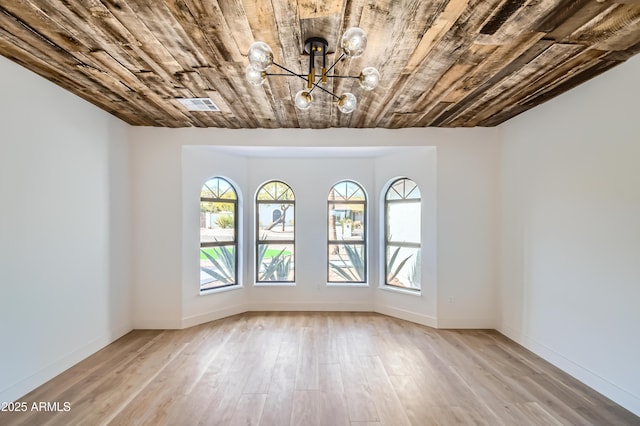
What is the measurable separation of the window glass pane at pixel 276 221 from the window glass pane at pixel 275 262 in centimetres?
17

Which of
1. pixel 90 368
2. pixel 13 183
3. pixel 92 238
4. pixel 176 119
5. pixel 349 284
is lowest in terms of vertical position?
pixel 90 368

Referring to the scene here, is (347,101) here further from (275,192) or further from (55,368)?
(55,368)

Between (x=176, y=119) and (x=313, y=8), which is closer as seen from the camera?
(x=313, y=8)

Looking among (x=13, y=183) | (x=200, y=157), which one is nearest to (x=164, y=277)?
(x=200, y=157)

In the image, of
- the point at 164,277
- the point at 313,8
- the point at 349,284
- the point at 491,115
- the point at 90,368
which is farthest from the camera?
the point at 349,284

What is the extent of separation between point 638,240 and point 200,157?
4.98 meters

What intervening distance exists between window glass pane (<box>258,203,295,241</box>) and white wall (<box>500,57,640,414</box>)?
11.0 feet

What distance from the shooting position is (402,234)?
488cm

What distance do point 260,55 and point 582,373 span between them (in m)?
3.96

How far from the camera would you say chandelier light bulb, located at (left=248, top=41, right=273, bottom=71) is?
5.78ft

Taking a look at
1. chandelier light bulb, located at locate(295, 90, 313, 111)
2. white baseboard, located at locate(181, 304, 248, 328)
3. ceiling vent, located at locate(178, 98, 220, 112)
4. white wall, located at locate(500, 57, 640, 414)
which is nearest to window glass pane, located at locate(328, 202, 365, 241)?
white baseboard, located at locate(181, 304, 248, 328)

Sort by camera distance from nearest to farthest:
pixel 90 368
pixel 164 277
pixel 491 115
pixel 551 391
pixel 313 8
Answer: pixel 313 8
pixel 551 391
pixel 90 368
pixel 491 115
pixel 164 277

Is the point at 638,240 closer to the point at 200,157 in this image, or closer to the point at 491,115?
the point at 491,115

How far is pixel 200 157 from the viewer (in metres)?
4.51
